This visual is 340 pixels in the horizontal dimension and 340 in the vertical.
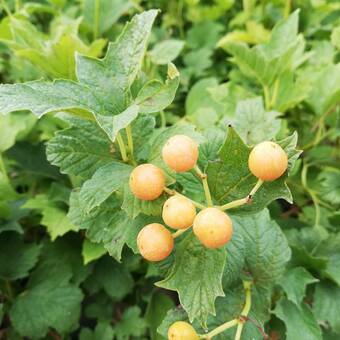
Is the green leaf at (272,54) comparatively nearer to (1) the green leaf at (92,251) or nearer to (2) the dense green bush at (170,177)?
(2) the dense green bush at (170,177)

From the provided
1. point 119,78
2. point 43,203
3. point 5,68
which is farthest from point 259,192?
point 5,68

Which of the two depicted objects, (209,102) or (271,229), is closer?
(271,229)

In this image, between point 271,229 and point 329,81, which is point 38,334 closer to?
point 271,229

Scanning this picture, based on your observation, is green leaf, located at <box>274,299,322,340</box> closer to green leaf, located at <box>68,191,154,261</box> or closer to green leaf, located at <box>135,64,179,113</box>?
green leaf, located at <box>68,191,154,261</box>

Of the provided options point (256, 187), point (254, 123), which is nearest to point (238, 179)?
point (256, 187)

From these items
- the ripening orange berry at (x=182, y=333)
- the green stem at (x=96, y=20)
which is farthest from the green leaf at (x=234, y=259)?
the green stem at (x=96, y=20)
